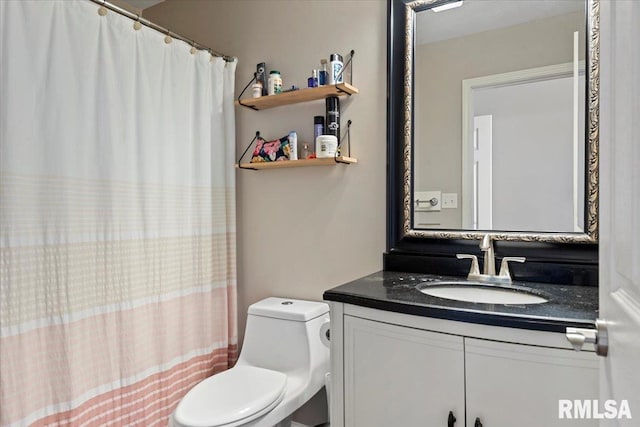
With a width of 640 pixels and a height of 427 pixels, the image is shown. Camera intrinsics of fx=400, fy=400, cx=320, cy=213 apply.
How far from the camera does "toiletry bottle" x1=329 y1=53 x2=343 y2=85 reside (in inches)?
68.1

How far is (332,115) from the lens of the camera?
176 cm

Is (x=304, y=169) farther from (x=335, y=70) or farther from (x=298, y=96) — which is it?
(x=335, y=70)

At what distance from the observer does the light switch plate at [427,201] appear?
5.22ft

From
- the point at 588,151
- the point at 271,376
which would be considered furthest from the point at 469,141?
the point at 271,376

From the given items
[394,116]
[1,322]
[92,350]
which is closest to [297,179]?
[394,116]

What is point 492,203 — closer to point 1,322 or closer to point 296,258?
point 296,258

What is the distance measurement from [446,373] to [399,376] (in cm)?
13

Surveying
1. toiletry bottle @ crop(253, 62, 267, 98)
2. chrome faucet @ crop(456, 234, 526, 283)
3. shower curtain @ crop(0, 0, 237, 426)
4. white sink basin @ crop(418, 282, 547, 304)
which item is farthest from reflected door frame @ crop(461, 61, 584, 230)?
shower curtain @ crop(0, 0, 237, 426)

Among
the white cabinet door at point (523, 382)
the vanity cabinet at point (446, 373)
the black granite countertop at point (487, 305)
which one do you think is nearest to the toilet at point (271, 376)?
the vanity cabinet at point (446, 373)

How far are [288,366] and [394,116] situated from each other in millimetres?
1157

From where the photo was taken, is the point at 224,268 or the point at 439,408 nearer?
the point at 439,408

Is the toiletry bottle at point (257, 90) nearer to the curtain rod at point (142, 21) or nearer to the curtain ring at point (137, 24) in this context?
the curtain rod at point (142, 21)

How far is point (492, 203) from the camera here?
1.49 meters

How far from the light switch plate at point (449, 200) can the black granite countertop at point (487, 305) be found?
0.33 metres
